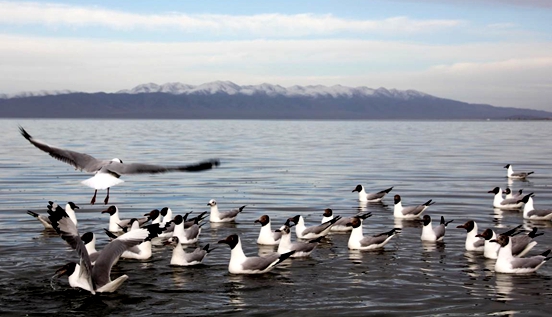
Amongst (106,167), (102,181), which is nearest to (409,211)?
(106,167)

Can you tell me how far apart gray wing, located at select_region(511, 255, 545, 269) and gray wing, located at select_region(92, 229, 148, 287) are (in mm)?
8778

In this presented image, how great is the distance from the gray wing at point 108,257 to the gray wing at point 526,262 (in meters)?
8.78

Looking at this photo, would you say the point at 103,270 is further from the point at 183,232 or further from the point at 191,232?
the point at 191,232

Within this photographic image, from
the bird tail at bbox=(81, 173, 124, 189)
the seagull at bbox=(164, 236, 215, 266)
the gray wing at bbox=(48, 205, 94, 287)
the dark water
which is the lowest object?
the dark water

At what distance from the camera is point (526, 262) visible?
1850cm

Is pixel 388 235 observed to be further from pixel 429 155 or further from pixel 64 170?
pixel 429 155

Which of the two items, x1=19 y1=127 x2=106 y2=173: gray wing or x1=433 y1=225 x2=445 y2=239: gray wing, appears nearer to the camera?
x1=19 y1=127 x2=106 y2=173: gray wing

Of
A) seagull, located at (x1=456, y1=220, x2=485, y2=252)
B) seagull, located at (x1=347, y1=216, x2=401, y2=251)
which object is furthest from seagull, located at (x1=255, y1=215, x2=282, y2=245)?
seagull, located at (x1=456, y1=220, x2=485, y2=252)

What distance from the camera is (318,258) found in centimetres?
2069

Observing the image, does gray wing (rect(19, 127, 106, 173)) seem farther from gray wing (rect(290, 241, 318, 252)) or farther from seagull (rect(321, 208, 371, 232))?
seagull (rect(321, 208, 371, 232))

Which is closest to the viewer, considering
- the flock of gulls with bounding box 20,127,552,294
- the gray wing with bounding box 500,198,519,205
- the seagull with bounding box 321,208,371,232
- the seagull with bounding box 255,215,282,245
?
the flock of gulls with bounding box 20,127,552,294

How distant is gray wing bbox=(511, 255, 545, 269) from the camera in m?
18.4

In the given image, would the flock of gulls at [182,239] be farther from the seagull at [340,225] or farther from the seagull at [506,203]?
the seagull at [506,203]

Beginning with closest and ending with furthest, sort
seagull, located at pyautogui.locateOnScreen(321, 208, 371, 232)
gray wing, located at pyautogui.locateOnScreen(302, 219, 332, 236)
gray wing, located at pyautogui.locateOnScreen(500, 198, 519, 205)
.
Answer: gray wing, located at pyautogui.locateOnScreen(302, 219, 332, 236), seagull, located at pyautogui.locateOnScreen(321, 208, 371, 232), gray wing, located at pyautogui.locateOnScreen(500, 198, 519, 205)
